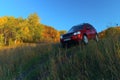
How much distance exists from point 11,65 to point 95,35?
9.50 metres

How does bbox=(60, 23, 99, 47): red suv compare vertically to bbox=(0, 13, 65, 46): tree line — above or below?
below

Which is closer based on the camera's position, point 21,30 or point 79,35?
point 79,35

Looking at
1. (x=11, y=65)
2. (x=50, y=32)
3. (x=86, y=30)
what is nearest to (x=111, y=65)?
(x=11, y=65)

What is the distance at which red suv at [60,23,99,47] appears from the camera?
21.0 m

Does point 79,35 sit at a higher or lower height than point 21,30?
lower

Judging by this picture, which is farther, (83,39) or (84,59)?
(83,39)

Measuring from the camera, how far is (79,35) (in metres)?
21.2

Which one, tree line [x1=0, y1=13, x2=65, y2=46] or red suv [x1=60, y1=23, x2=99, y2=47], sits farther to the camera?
tree line [x1=0, y1=13, x2=65, y2=46]

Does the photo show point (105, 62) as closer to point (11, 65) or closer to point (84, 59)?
point (84, 59)

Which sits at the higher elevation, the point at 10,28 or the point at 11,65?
the point at 10,28

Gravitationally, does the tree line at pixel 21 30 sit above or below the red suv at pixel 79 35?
above

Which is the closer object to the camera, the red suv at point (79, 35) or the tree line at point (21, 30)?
the red suv at point (79, 35)

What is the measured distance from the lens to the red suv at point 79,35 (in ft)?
68.8

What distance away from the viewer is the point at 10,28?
293ft
